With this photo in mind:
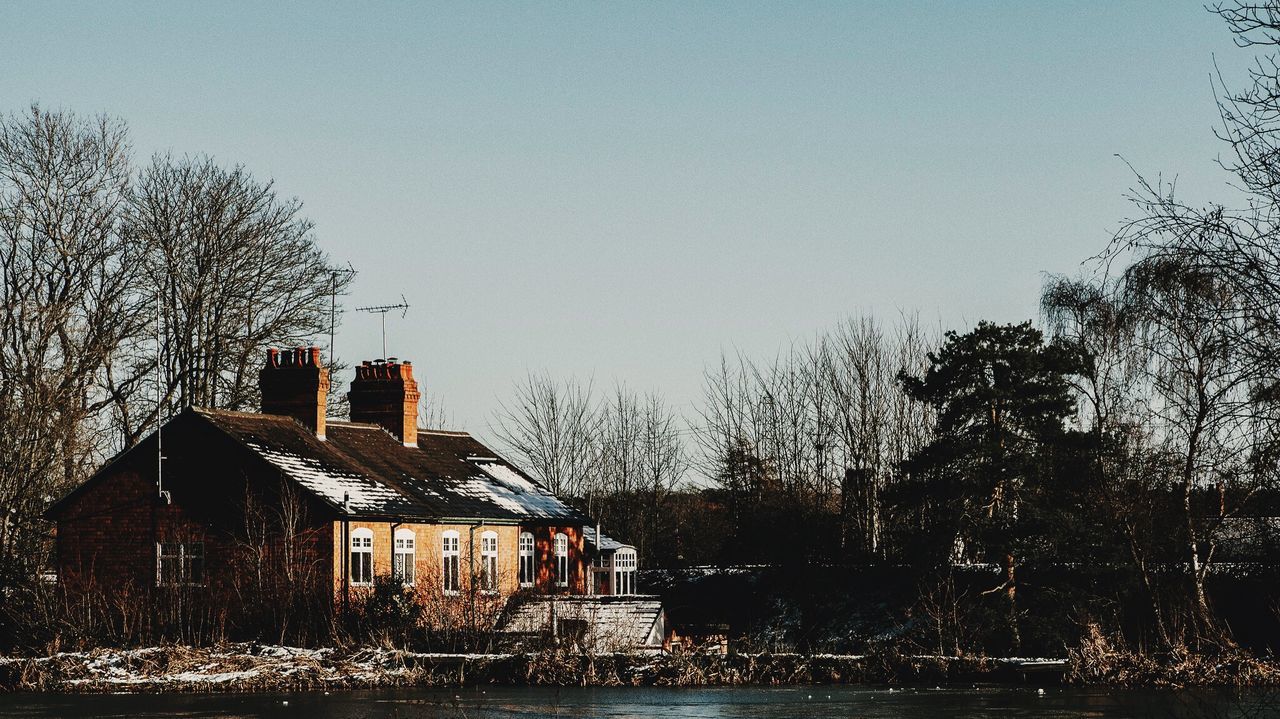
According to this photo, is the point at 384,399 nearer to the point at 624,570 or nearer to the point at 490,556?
the point at 490,556

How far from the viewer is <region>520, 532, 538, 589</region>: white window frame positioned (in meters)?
40.9

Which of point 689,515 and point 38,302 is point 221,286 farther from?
point 689,515

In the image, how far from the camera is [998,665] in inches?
1157

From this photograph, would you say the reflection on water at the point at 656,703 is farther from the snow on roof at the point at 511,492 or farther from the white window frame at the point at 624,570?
the white window frame at the point at 624,570

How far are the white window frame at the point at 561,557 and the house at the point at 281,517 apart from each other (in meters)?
1.33

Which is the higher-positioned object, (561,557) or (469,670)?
(561,557)

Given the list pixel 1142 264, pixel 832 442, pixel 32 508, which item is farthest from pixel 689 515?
pixel 1142 264

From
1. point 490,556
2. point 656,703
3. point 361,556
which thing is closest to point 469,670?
point 656,703

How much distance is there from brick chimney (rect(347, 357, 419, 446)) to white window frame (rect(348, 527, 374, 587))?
7.95 meters

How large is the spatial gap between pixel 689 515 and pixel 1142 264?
179 feet

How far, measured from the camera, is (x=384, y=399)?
43.4 m

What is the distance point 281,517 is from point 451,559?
528 cm

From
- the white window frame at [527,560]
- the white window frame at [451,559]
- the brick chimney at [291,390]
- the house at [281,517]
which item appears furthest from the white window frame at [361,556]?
the white window frame at [527,560]

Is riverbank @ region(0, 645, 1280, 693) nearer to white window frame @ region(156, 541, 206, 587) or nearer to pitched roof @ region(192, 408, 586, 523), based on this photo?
white window frame @ region(156, 541, 206, 587)
